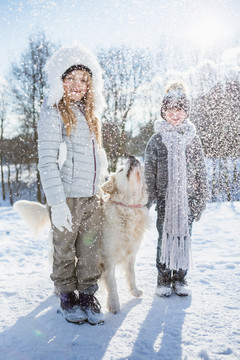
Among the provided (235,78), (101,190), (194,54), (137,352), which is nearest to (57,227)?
(101,190)

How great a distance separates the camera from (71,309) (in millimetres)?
2131

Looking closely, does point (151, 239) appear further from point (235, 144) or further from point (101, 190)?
point (235, 144)

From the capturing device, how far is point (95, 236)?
231cm

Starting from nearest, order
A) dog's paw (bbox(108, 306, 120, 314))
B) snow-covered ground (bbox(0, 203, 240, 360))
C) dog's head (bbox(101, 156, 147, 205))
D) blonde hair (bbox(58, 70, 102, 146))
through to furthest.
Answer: snow-covered ground (bbox(0, 203, 240, 360)) → blonde hair (bbox(58, 70, 102, 146)) → dog's paw (bbox(108, 306, 120, 314)) → dog's head (bbox(101, 156, 147, 205))

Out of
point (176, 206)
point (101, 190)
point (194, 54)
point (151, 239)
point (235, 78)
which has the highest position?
point (194, 54)

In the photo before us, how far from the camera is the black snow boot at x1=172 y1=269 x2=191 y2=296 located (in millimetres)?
2607

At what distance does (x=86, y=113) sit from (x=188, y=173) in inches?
45.2

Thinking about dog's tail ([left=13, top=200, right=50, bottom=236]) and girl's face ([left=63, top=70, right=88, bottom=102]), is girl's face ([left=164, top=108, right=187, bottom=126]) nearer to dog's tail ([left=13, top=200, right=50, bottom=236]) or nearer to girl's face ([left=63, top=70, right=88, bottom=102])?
girl's face ([left=63, top=70, right=88, bottom=102])

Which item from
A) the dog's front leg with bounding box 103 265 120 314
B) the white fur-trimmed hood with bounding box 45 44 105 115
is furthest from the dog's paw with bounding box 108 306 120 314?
the white fur-trimmed hood with bounding box 45 44 105 115

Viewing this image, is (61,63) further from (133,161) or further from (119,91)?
(119,91)

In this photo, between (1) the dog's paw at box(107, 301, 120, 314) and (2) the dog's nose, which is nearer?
(1) the dog's paw at box(107, 301, 120, 314)

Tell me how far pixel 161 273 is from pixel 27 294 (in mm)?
1336

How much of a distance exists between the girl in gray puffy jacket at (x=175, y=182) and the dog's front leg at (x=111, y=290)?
0.50 metres

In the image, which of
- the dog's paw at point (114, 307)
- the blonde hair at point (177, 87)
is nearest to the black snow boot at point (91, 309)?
the dog's paw at point (114, 307)
